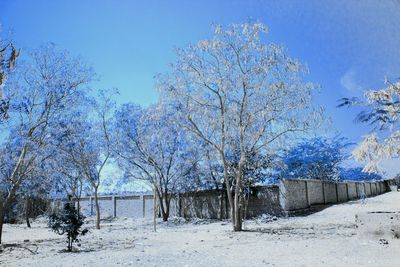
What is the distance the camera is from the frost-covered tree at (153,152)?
22078 mm

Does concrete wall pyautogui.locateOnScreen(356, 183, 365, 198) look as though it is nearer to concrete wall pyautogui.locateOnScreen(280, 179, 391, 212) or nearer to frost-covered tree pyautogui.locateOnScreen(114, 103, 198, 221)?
concrete wall pyautogui.locateOnScreen(280, 179, 391, 212)

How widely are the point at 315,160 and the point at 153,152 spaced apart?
20.9 meters

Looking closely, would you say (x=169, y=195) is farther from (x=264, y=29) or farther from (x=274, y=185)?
(x=264, y=29)

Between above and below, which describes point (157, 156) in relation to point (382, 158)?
above

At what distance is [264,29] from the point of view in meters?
13.8

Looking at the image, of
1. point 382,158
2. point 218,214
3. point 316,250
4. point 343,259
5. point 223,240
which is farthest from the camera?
point 218,214

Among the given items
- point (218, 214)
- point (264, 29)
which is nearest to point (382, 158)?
point (264, 29)

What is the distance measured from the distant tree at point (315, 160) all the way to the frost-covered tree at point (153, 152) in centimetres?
1614

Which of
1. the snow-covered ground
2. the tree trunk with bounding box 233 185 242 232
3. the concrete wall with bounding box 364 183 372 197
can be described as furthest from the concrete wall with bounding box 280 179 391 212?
the snow-covered ground

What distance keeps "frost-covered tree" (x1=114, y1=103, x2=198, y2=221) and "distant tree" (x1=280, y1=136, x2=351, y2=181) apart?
16.1 meters

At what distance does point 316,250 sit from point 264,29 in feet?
27.0

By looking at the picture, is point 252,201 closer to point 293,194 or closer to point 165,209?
point 293,194

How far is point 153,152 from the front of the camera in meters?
22.6

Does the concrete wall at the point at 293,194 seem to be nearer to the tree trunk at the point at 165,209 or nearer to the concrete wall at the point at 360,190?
the tree trunk at the point at 165,209
